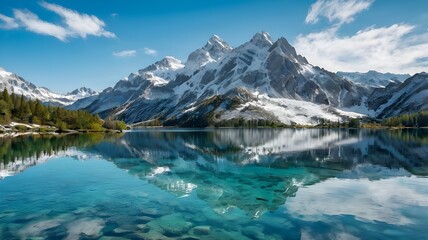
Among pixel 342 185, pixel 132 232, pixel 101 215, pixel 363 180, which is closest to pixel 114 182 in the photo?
pixel 101 215

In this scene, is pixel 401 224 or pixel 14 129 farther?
pixel 14 129

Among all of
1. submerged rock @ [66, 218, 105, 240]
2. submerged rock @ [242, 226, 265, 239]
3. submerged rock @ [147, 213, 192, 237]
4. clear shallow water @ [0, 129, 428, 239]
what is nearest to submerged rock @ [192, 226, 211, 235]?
clear shallow water @ [0, 129, 428, 239]

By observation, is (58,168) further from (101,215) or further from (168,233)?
(168,233)

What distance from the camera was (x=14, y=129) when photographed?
187m

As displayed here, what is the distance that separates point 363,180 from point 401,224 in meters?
19.7

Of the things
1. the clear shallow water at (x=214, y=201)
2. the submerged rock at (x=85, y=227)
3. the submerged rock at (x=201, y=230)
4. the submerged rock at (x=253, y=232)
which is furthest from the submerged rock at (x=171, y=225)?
the submerged rock at (x=253, y=232)

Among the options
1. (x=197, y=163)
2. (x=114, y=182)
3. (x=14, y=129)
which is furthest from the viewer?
(x=14, y=129)

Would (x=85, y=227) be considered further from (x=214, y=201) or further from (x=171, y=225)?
(x=214, y=201)

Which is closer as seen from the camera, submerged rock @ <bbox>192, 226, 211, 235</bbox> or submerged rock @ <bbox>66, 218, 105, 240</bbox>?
submerged rock @ <bbox>66, 218, 105, 240</bbox>

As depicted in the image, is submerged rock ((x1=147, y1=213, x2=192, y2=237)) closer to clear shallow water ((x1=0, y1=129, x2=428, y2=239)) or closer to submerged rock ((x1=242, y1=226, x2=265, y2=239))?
clear shallow water ((x1=0, y1=129, x2=428, y2=239))

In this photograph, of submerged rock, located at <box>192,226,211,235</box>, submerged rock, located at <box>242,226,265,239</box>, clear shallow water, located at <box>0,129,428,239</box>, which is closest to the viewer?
submerged rock, located at <box>242,226,265,239</box>

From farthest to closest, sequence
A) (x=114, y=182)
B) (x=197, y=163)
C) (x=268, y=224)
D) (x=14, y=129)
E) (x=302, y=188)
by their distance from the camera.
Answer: (x=14, y=129)
(x=197, y=163)
(x=114, y=182)
(x=302, y=188)
(x=268, y=224)

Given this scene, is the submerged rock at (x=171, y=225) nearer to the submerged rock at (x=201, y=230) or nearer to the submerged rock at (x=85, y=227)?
the submerged rock at (x=201, y=230)

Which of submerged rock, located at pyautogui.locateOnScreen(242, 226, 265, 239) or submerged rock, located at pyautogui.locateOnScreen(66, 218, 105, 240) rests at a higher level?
submerged rock, located at pyautogui.locateOnScreen(242, 226, 265, 239)
